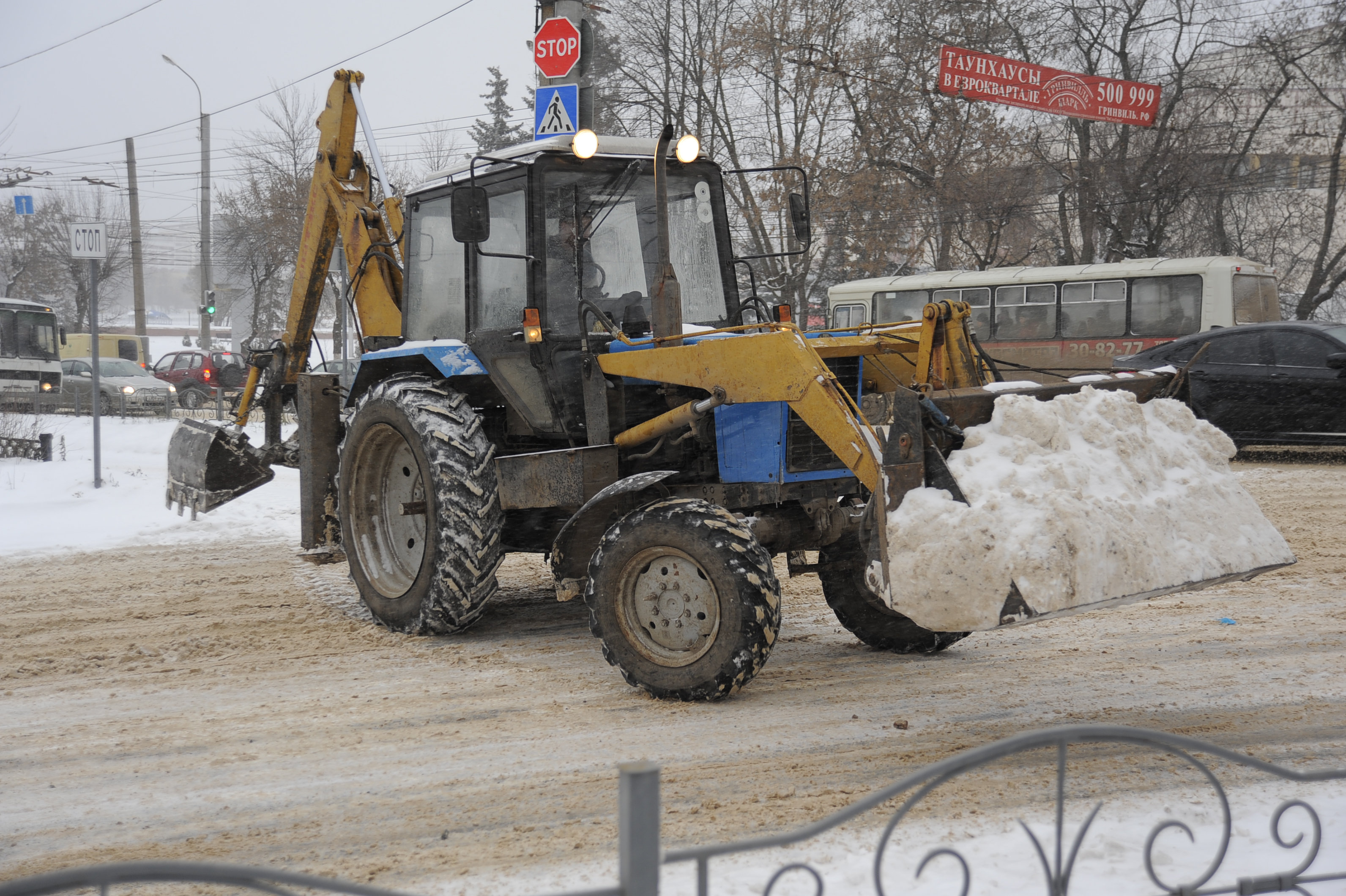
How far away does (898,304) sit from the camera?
22.9 m

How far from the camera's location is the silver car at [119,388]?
2622cm

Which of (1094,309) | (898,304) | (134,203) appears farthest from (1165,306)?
(134,203)

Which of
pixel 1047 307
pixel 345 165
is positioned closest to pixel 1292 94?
pixel 1047 307

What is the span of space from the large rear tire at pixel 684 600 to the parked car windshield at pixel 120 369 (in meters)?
27.8

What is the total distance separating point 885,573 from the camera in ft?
14.9

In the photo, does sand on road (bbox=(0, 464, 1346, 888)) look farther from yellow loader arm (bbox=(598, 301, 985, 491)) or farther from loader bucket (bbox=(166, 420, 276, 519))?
loader bucket (bbox=(166, 420, 276, 519))

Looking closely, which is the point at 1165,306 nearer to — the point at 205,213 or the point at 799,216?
the point at 799,216

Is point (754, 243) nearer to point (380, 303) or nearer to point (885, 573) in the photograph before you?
point (380, 303)

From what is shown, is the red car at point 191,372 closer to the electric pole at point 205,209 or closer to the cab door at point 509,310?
the electric pole at point 205,209

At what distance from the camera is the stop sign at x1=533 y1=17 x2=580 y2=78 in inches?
434

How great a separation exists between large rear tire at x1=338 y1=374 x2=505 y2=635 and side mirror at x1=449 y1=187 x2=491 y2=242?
3.72 feet

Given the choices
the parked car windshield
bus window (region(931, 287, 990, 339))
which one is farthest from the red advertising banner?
the parked car windshield

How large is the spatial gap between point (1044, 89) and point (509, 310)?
17.8 metres

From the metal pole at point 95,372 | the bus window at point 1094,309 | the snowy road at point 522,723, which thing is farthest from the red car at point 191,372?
the snowy road at point 522,723
